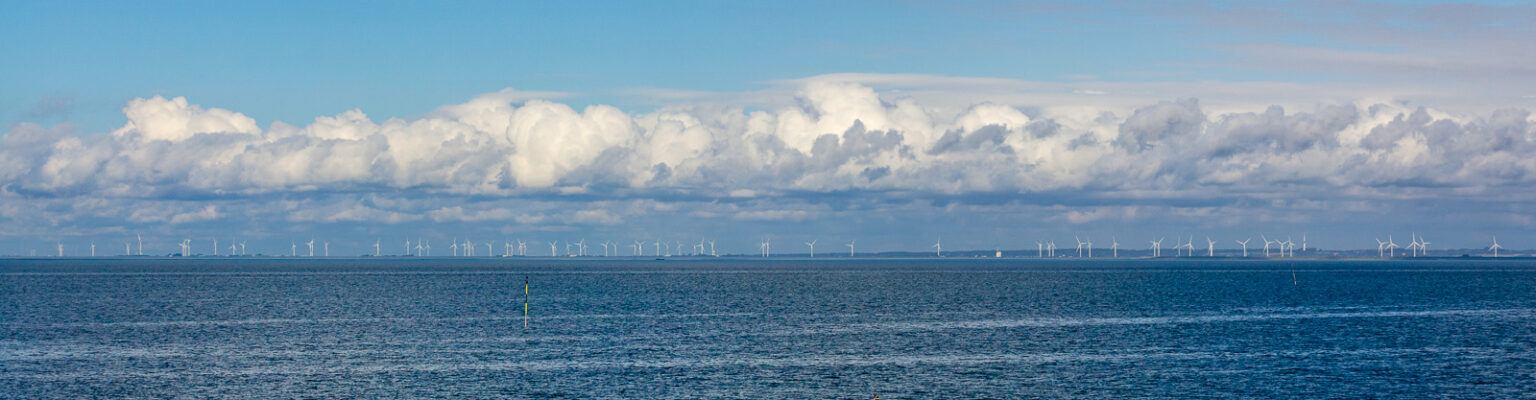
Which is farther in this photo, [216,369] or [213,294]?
[213,294]

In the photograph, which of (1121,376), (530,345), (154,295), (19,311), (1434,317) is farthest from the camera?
(154,295)

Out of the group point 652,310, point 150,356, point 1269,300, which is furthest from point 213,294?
point 1269,300

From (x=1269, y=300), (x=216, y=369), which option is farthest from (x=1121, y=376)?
(x=1269, y=300)

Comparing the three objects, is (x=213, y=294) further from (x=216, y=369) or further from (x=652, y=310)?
(x=216, y=369)

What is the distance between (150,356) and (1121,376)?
2088 inches

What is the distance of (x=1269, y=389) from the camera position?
62.4 m

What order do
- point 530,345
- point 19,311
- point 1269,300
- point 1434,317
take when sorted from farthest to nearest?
point 1269,300 < point 19,311 < point 1434,317 < point 530,345

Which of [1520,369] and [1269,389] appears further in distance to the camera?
[1520,369]

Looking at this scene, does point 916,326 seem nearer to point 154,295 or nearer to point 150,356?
point 150,356

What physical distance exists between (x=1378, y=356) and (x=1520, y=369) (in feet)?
27.9

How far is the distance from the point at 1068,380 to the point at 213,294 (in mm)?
141210

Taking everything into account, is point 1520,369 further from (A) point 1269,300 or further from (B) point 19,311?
(B) point 19,311

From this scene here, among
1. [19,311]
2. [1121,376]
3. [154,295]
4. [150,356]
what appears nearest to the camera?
[1121,376]

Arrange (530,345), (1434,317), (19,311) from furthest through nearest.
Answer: (19,311)
(1434,317)
(530,345)
